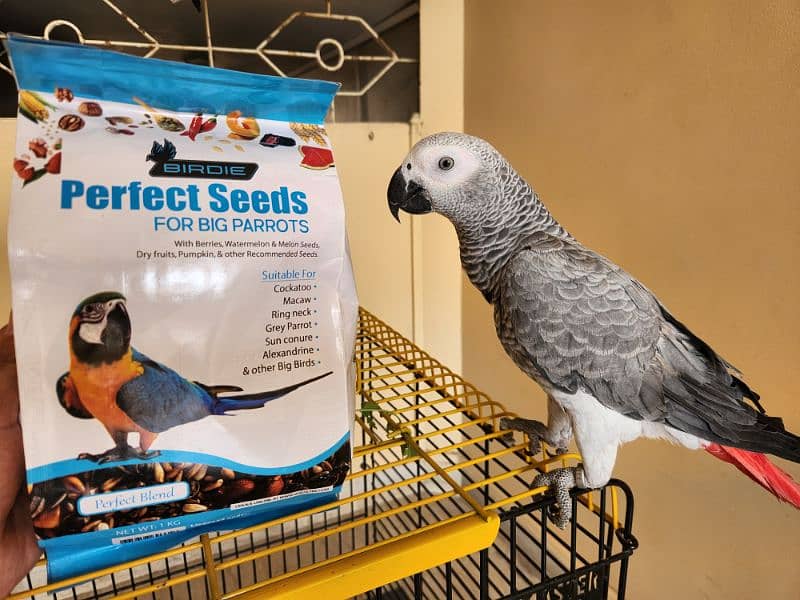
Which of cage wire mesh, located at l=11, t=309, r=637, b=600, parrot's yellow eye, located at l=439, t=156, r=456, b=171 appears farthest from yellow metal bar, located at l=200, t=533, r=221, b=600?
parrot's yellow eye, located at l=439, t=156, r=456, b=171

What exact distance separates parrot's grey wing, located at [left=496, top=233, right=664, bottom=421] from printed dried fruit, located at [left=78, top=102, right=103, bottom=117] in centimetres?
49

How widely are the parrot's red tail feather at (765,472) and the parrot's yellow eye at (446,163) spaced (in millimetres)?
537

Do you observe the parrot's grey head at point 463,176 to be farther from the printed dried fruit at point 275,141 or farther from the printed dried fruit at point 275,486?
the printed dried fruit at point 275,486

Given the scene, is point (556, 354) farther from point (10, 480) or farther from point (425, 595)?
point (425, 595)

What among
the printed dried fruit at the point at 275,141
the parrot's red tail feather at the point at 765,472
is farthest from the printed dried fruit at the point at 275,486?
the parrot's red tail feather at the point at 765,472

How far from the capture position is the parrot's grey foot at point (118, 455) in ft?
1.17

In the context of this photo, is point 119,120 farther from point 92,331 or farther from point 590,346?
point 590,346

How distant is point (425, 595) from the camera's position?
3.68 ft

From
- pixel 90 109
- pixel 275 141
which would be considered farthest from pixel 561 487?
pixel 90 109

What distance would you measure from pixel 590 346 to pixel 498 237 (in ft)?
0.64

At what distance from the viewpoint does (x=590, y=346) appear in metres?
0.64

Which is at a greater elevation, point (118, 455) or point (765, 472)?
point (118, 455)

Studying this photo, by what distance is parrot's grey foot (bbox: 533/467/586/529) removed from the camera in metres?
0.57

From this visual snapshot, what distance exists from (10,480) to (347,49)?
1651 mm
